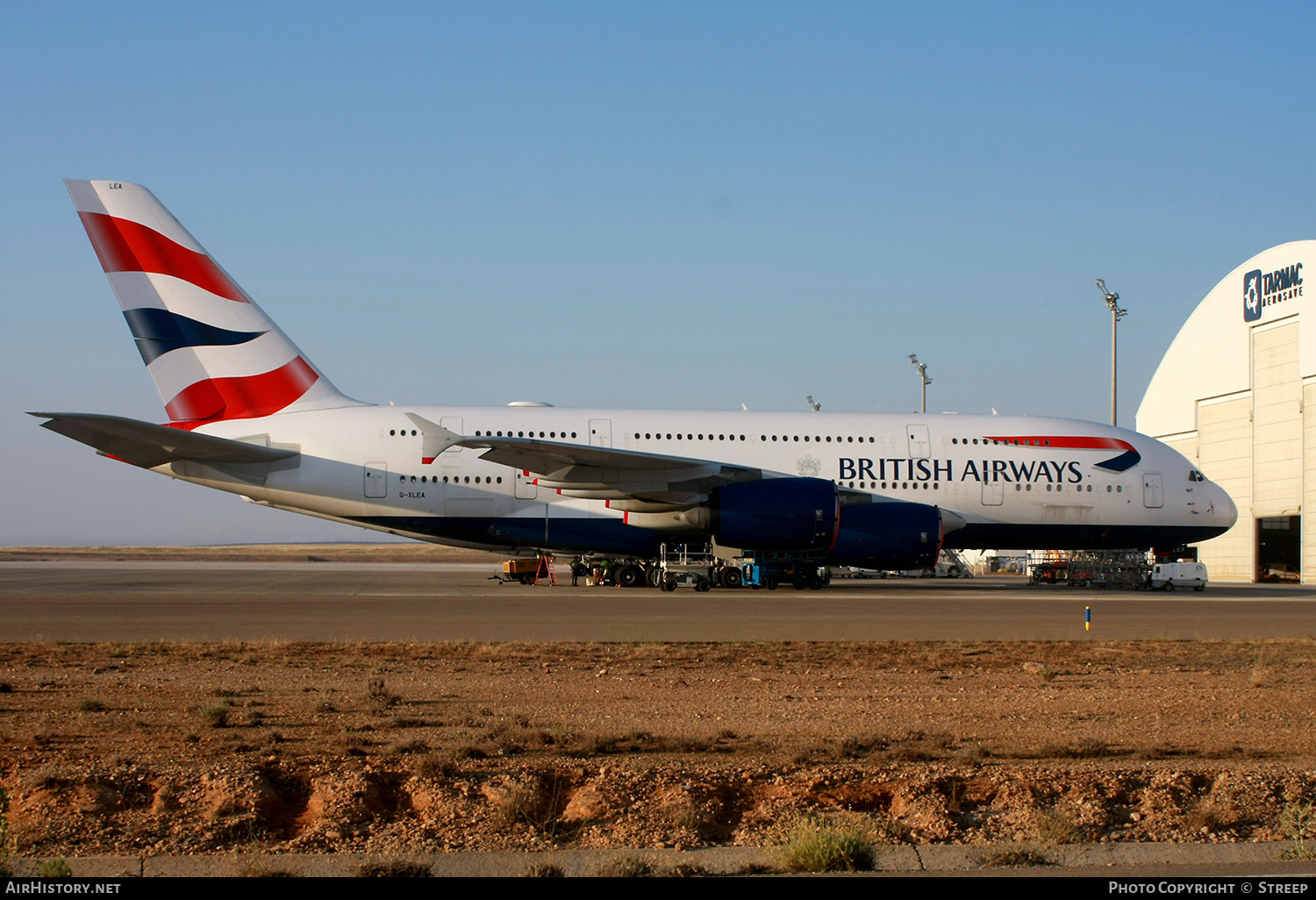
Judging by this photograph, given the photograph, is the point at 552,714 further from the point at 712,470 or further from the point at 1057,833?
the point at 712,470

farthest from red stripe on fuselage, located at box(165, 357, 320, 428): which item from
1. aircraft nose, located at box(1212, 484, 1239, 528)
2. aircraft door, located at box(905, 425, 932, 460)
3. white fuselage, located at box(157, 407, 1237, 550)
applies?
aircraft nose, located at box(1212, 484, 1239, 528)

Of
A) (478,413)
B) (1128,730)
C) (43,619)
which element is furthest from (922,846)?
(478,413)

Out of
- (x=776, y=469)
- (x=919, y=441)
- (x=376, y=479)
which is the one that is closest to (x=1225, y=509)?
(x=919, y=441)

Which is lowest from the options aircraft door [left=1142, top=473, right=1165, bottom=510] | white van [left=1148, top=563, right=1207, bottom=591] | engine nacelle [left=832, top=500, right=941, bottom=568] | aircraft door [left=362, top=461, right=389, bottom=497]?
white van [left=1148, top=563, right=1207, bottom=591]

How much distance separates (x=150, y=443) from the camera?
21609 mm

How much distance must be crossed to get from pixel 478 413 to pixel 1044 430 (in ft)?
47.9

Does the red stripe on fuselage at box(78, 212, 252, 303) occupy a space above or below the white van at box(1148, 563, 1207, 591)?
above

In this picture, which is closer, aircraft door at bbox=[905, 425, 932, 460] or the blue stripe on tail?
the blue stripe on tail

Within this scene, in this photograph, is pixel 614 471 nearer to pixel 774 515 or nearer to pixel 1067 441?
pixel 774 515

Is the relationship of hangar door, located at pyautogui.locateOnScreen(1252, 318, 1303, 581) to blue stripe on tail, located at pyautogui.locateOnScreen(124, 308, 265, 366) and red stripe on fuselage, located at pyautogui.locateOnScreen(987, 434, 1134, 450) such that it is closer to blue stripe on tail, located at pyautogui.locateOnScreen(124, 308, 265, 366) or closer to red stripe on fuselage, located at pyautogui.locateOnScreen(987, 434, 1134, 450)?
red stripe on fuselage, located at pyautogui.locateOnScreen(987, 434, 1134, 450)

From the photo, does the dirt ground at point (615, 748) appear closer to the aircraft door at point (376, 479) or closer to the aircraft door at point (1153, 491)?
the aircraft door at point (376, 479)

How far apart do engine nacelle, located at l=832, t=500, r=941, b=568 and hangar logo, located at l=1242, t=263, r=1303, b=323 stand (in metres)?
19.3

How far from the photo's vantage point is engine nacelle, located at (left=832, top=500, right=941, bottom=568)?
23828 millimetres
